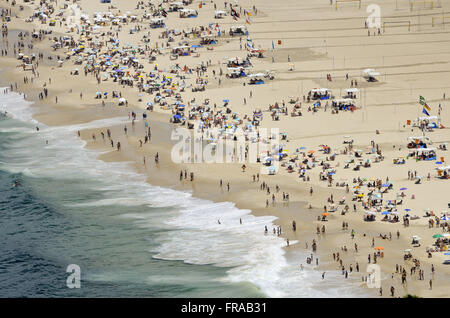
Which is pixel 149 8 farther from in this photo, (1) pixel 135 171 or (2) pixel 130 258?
(2) pixel 130 258

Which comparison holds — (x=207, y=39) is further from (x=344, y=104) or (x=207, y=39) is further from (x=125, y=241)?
(x=125, y=241)

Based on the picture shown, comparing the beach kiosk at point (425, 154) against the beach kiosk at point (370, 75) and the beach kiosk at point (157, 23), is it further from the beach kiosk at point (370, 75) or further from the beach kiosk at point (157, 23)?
the beach kiosk at point (157, 23)

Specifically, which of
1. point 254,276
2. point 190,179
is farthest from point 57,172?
point 254,276

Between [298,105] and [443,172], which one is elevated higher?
[298,105]

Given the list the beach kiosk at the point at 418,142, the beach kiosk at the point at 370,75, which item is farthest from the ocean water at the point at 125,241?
Result: the beach kiosk at the point at 370,75

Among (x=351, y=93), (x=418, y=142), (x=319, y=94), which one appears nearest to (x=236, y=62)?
(x=319, y=94)

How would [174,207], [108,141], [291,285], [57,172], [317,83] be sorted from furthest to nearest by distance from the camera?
1. [317,83]
2. [108,141]
3. [57,172]
4. [174,207]
5. [291,285]
